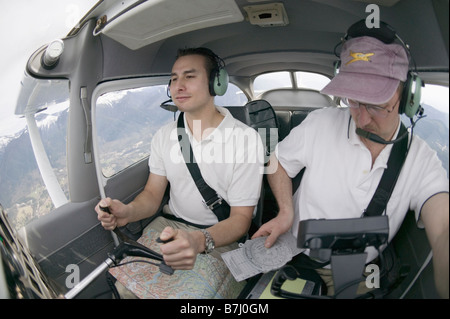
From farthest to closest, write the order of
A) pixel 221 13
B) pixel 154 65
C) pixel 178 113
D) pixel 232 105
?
pixel 232 105
pixel 154 65
pixel 178 113
pixel 221 13

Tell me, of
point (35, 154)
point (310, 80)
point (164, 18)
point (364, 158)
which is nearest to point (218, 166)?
point (364, 158)

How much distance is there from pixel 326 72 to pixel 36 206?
231cm

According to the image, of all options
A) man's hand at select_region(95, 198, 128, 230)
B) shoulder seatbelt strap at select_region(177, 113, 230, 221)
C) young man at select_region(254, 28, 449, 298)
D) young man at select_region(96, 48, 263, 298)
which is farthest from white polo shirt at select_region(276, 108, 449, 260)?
man's hand at select_region(95, 198, 128, 230)

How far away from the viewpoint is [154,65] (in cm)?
190

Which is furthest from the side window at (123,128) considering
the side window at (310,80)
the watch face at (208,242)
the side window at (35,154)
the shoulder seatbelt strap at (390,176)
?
the side window at (310,80)

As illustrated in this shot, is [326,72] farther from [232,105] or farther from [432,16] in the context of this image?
[432,16]

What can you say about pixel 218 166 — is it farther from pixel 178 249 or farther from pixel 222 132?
pixel 178 249

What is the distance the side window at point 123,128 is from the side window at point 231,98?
0.43m

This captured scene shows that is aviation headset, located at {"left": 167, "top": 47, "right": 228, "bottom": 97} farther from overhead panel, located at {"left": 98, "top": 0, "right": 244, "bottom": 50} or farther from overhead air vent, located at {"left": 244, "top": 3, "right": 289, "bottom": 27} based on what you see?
overhead air vent, located at {"left": 244, "top": 3, "right": 289, "bottom": 27}

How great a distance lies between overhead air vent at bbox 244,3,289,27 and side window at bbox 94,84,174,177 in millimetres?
774

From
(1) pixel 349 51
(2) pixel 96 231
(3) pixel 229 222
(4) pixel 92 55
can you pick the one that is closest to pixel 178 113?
(4) pixel 92 55

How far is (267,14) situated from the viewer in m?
1.60

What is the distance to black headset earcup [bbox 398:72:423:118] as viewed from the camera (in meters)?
0.92

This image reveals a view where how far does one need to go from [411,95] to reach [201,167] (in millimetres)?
994
